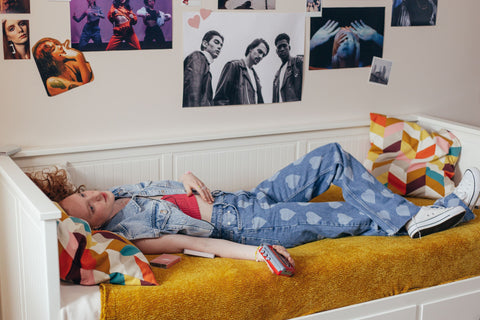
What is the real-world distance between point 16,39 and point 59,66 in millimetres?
170

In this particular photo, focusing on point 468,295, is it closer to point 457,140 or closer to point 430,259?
point 430,259

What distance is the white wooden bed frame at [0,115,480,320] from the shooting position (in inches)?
63.0

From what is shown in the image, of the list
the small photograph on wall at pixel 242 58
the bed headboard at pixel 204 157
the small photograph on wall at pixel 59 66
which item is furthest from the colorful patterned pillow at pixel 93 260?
the small photograph on wall at pixel 242 58

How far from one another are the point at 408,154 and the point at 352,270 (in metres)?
0.98

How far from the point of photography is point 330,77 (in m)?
2.75

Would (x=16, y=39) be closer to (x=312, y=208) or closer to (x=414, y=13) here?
(x=312, y=208)

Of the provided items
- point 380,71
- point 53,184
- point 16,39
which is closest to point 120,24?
point 16,39

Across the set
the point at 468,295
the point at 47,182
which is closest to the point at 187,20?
the point at 47,182

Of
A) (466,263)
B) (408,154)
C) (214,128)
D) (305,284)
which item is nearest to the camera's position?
(305,284)

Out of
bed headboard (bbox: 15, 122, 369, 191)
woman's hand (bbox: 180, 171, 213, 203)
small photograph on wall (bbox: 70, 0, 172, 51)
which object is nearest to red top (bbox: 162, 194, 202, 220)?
woman's hand (bbox: 180, 171, 213, 203)

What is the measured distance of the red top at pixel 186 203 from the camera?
6.90ft

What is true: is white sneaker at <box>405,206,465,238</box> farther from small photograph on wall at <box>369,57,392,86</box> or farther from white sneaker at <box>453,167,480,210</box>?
small photograph on wall at <box>369,57,392,86</box>

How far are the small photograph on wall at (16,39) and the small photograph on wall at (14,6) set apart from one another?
34mm

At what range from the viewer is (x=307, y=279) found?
6.03 feet
